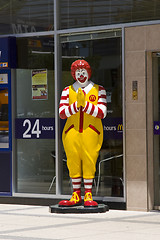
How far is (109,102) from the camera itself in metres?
11.3

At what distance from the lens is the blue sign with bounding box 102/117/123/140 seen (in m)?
11.2

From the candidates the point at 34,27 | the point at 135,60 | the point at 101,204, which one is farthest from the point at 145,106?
the point at 34,27

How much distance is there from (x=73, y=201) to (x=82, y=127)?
3.98 ft

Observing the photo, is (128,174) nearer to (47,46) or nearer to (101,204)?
(101,204)

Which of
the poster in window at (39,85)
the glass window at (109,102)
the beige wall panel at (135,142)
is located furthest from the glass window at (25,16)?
the beige wall panel at (135,142)

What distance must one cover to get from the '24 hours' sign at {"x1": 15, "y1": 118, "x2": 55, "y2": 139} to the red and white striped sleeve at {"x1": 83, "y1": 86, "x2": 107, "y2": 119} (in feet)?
4.04

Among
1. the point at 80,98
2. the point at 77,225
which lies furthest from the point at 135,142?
the point at 77,225

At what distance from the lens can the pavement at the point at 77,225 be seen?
330 inches

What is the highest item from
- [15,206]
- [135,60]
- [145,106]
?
[135,60]

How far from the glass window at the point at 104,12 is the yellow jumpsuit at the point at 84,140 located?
4.13 feet

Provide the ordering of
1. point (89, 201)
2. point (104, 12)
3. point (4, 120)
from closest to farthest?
point (89, 201) → point (104, 12) → point (4, 120)

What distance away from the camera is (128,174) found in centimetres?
1098

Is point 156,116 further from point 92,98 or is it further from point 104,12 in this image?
point 104,12

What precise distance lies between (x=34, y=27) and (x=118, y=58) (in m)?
1.82
